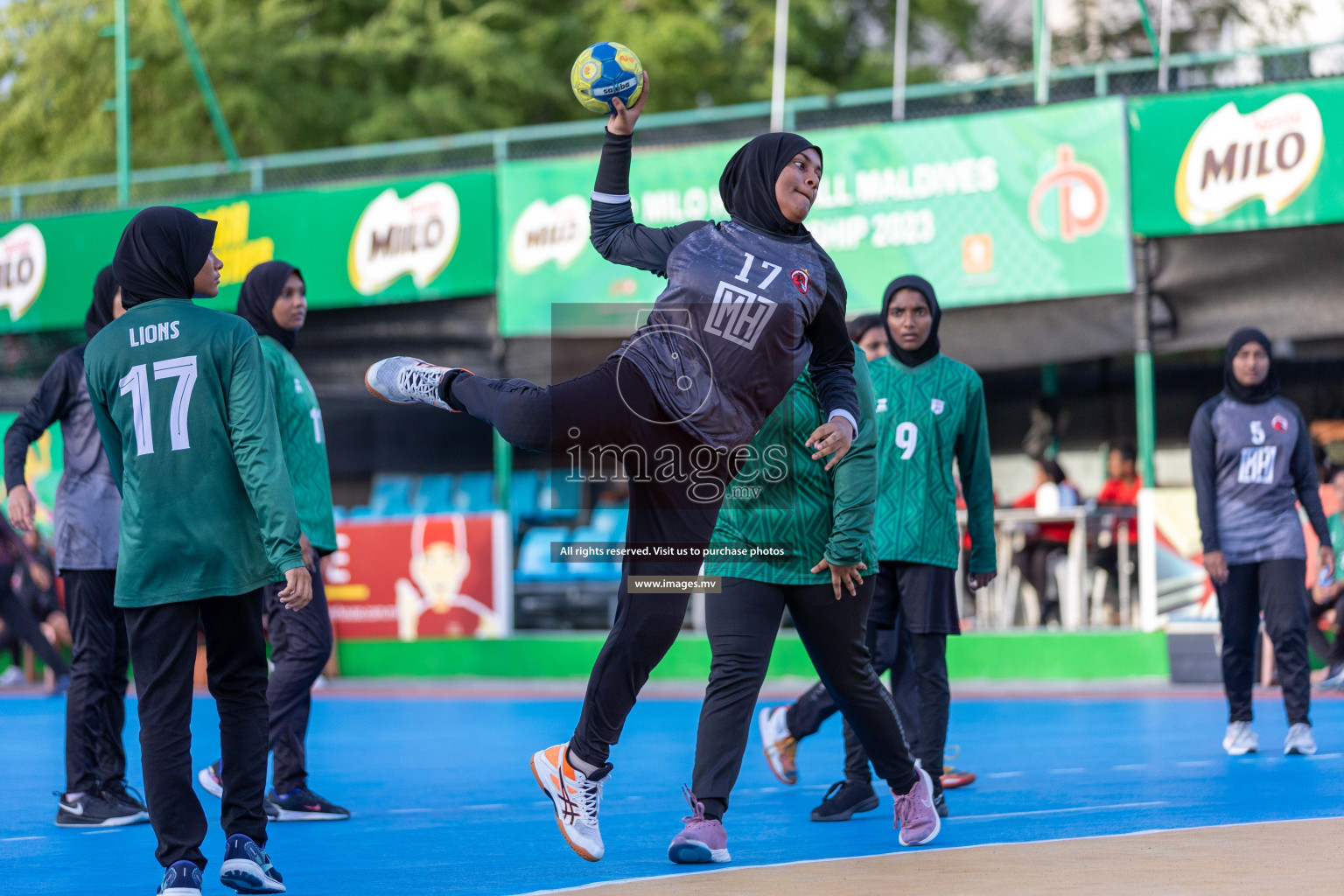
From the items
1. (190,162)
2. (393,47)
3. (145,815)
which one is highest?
(393,47)

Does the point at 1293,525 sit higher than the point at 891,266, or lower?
lower

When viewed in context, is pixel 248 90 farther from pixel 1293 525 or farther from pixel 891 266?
Answer: pixel 1293 525

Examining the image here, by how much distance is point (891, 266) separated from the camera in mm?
14766

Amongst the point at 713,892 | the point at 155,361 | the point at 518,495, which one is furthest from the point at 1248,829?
the point at 518,495

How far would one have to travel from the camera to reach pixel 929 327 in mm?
7062

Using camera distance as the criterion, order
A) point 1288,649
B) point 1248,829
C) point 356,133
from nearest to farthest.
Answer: point 1248,829, point 1288,649, point 356,133

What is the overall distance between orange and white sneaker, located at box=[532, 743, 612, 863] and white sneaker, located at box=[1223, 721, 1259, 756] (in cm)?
449

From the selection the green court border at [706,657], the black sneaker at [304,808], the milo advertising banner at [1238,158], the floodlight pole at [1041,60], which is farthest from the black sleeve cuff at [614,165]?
the floodlight pole at [1041,60]

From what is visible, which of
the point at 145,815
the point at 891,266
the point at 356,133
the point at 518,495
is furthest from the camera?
the point at 356,133

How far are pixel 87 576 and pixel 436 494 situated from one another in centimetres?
1279

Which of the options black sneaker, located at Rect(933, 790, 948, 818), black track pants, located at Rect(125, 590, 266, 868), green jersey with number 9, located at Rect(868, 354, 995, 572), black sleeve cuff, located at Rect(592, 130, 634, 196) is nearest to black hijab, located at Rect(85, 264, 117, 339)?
black track pants, located at Rect(125, 590, 266, 868)

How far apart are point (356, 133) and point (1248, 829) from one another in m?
23.0

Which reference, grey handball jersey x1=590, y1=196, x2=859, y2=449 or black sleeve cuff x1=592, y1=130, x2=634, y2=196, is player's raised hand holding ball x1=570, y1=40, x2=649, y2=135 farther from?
grey handball jersey x1=590, y1=196, x2=859, y2=449

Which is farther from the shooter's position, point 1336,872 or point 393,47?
point 393,47
